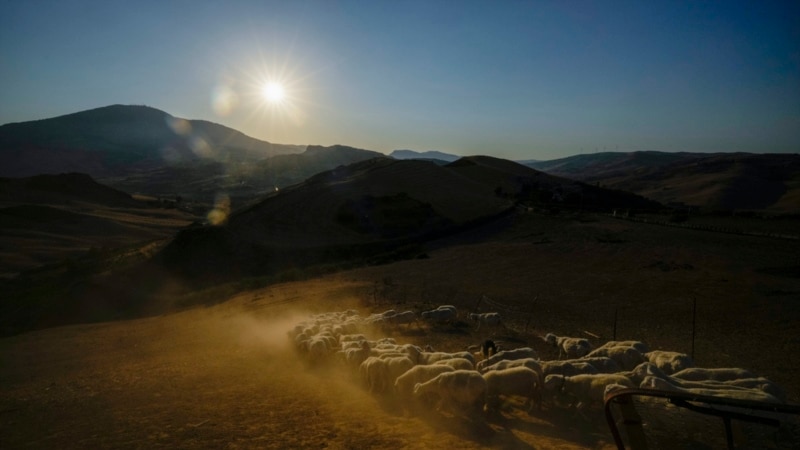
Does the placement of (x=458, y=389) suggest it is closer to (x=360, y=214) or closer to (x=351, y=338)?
(x=351, y=338)

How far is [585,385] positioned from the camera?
8.45 m

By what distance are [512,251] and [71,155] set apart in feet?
689

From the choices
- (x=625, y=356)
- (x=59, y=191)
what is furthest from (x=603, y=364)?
(x=59, y=191)

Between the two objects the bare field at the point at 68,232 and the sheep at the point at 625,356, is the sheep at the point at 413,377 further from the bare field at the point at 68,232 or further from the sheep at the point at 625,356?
the bare field at the point at 68,232

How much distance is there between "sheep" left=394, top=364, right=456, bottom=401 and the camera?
952 cm

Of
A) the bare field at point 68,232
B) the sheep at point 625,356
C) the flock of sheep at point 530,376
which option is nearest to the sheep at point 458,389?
the flock of sheep at point 530,376

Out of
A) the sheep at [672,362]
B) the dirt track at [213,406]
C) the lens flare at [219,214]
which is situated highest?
the lens flare at [219,214]

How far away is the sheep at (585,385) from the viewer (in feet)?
27.1

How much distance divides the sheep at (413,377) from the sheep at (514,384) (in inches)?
32.9

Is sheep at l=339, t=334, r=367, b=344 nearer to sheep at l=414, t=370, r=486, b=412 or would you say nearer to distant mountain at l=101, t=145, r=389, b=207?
sheep at l=414, t=370, r=486, b=412

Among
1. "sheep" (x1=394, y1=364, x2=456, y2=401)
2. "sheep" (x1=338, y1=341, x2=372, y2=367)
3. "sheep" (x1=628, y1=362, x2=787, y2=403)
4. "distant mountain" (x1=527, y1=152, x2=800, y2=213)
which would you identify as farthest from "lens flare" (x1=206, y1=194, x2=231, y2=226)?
"distant mountain" (x1=527, y1=152, x2=800, y2=213)

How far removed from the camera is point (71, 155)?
190 m

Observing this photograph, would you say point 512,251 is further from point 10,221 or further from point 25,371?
point 10,221

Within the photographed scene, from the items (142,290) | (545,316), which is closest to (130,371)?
(545,316)
